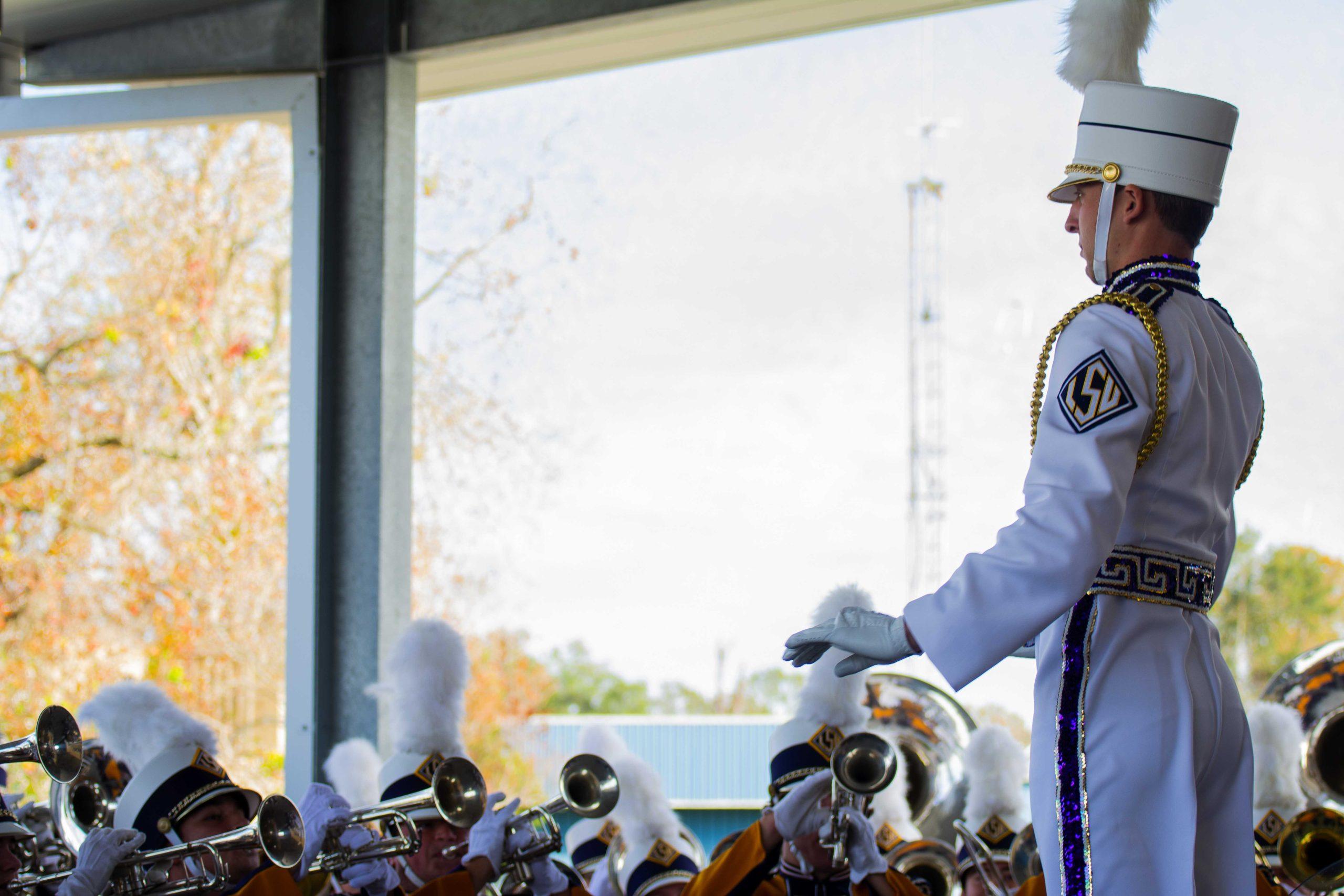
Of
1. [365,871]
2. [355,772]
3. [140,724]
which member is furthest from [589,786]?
[355,772]

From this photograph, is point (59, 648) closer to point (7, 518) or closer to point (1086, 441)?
point (7, 518)

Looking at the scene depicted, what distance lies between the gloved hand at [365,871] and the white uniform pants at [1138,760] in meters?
2.11

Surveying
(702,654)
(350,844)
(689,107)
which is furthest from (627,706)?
(350,844)

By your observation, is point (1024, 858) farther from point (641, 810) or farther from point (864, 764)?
point (641, 810)

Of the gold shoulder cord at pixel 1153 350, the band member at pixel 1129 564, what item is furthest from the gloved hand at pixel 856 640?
the gold shoulder cord at pixel 1153 350

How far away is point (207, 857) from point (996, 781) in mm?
2628

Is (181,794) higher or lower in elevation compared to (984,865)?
higher

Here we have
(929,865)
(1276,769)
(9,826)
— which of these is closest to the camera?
(9,826)

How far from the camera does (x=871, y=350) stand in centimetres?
832

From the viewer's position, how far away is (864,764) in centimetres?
335

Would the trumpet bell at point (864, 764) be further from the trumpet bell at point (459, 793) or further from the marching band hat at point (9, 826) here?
the marching band hat at point (9, 826)

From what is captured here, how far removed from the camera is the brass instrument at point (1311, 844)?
146 inches

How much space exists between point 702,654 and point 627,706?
654mm

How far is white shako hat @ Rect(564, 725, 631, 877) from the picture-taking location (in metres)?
4.77
